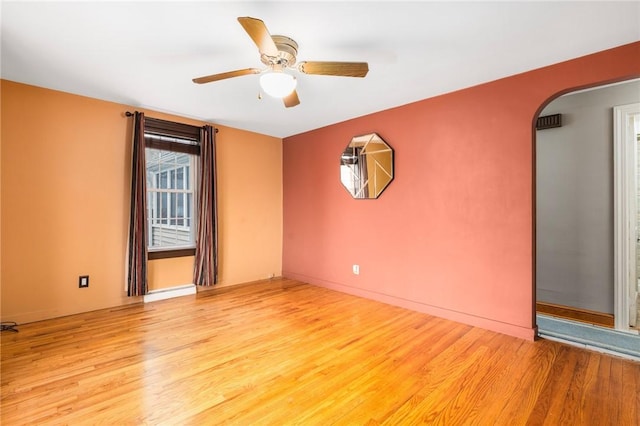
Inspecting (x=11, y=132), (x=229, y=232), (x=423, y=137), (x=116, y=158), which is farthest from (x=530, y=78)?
(x=11, y=132)

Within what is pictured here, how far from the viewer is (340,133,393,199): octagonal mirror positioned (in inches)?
147

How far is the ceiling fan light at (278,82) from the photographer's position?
81.0 inches

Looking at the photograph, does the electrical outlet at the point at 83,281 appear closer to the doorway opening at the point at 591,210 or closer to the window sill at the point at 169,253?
the window sill at the point at 169,253

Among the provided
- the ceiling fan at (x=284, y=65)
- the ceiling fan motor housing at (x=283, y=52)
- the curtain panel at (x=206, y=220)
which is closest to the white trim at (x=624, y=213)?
the ceiling fan at (x=284, y=65)

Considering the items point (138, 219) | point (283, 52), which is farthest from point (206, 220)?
point (283, 52)

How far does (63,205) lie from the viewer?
3.25 meters

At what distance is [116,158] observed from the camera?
3584mm

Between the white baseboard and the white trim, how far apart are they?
4942 mm

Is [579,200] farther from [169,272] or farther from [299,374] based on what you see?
[169,272]

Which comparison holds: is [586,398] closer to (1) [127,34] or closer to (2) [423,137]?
(2) [423,137]

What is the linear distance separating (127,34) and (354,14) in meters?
1.65

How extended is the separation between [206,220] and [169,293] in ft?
3.51

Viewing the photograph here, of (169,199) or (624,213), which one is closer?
(624,213)

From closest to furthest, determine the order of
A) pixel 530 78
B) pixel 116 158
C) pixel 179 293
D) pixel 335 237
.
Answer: pixel 530 78, pixel 116 158, pixel 179 293, pixel 335 237
